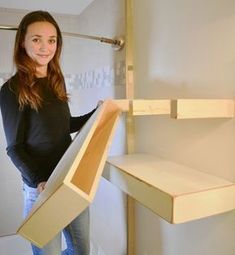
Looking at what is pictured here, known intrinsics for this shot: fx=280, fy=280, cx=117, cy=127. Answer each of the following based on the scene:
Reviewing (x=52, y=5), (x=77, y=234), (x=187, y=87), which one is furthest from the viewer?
(x=52, y=5)

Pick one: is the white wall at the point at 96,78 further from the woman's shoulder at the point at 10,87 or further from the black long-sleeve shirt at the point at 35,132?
the woman's shoulder at the point at 10,87

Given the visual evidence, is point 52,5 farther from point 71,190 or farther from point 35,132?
point 71,190

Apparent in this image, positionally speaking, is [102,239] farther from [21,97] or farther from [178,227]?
[21,97]

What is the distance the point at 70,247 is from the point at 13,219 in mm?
641

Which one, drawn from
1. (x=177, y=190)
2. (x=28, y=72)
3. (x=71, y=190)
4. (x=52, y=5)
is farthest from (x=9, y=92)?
(x=52, y=5)

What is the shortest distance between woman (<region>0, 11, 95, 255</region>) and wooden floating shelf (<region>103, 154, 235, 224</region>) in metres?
0.29

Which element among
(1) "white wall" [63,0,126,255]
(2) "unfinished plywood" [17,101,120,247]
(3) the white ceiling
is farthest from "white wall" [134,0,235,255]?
(3) the white ceiling

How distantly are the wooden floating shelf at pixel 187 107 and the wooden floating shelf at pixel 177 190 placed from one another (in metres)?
0.18

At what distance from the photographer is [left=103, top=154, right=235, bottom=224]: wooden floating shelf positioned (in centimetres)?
66

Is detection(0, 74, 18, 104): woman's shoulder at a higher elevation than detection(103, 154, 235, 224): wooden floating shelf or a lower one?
higher

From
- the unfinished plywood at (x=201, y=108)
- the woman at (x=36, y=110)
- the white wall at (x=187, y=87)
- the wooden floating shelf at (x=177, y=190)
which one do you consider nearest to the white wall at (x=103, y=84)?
the white wall at (x=187, y=87)

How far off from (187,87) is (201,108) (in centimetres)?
20

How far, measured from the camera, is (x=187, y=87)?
929mm

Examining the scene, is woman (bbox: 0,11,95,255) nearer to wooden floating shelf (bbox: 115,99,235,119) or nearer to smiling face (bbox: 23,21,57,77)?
smiling face (bbox: 23,21,57,77)
